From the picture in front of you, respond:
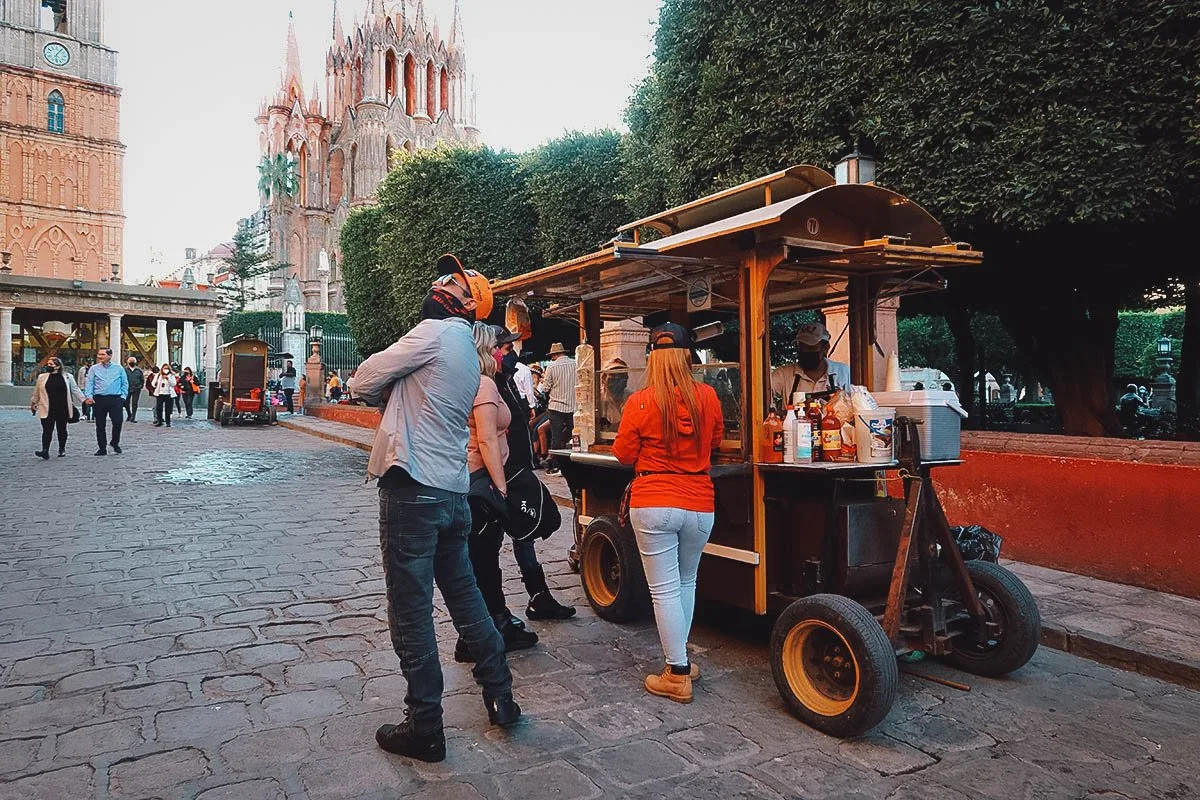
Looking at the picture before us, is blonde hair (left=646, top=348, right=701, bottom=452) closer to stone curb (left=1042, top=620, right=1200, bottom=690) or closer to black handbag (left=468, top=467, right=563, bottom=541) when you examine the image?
black handbag (left=468, top=467, right=563, bottom=541)

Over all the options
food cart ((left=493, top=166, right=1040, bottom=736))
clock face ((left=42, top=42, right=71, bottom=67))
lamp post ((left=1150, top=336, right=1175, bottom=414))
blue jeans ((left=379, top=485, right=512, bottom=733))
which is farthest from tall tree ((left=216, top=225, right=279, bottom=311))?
blue jeans ((left=379, top=485, right=512, bottom=733))

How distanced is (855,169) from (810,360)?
8.96 ft

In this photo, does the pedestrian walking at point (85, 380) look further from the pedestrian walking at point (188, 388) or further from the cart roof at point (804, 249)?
the cart roof at point (804, 249)

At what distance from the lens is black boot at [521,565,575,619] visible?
5.37 metres

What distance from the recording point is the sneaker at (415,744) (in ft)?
10.7

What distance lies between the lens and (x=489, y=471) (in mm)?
4387

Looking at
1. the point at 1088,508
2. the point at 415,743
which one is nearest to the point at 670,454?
the point at 415,743

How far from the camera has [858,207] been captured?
462cm

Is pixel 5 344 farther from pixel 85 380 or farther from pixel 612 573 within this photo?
pixel 612 573

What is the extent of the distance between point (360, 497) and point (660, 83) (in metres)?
6.88

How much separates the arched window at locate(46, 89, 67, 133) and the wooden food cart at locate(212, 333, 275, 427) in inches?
1760

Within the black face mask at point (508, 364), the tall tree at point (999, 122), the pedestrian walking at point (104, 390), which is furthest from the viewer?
the pedestrian walking at point (104, 390)

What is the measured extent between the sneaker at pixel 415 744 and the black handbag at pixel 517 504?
51.5 inches

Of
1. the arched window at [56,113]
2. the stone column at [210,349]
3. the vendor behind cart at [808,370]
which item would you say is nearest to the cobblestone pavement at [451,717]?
the vendor behind cart at [808,370]
